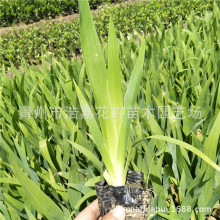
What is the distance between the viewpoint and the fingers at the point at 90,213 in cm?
85

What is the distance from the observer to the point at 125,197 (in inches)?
30.8

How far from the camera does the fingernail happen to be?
30.1 inches

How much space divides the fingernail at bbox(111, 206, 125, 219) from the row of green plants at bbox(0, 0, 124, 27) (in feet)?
19.0

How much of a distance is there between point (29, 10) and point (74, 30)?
197cm

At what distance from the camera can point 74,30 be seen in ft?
14.8

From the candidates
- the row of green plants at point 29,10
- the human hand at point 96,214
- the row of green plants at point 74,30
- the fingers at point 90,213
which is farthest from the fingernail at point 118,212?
the row of green plants at point 29,10

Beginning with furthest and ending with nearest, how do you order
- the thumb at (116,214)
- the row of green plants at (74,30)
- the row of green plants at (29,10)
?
1. the row of green plants at (29,10)
2. the row of green plants at (74,30)
3. the thumb at (116,214)

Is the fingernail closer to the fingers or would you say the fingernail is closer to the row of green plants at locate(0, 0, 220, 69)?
the fingers

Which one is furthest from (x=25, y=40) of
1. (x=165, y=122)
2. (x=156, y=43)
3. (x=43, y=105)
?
(x=165, y=122)

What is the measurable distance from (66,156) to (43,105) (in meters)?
0.49

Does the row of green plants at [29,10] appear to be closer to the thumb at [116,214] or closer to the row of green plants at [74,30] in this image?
the row of green plants at [74,30]

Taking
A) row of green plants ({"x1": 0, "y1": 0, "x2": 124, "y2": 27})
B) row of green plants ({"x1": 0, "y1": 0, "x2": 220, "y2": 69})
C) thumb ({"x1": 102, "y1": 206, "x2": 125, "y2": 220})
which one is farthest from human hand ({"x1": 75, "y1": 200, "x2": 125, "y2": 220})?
row of green plants ({"x1": 0, "y1": 0, "x2": 124, "y2": 27})

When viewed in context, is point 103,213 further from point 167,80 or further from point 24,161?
point 167,80

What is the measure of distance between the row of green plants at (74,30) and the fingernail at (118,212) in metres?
3.65
